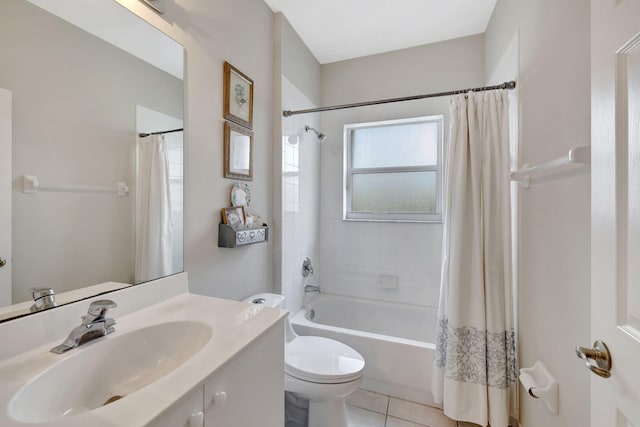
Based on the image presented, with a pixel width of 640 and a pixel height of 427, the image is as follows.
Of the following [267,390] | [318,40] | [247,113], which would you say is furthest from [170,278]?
[318,40]

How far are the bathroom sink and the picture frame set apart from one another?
0.84 metres

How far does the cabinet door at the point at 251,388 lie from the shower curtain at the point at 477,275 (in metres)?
1.11

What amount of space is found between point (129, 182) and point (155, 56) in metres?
0.52

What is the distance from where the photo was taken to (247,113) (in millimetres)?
1605

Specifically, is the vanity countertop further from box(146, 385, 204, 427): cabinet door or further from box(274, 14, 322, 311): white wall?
box(274, 14, 322, 311): white wall

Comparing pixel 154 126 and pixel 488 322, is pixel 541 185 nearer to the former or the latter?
pixel 488 322

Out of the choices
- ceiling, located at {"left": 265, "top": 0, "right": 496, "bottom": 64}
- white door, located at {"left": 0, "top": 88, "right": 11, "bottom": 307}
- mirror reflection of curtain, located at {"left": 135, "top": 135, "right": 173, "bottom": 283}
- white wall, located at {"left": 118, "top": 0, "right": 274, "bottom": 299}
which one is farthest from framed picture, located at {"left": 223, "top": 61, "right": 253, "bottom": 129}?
white door, located at {"left": 0, "top": 88, "right": 11, "bottom": 307}

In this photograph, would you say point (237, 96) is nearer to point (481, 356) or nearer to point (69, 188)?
point (69, 188)

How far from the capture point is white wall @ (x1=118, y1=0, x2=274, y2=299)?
120 cm

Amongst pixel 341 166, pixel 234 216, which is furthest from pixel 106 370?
pixel 341 166

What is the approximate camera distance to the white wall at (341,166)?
2266mm

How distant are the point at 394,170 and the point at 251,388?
7.20ft

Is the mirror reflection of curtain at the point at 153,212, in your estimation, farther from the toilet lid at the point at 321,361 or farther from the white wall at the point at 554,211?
the white wall at the point at 554,211

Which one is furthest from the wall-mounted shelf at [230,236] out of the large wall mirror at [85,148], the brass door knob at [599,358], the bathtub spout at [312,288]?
the brass door knob at [599,358]
